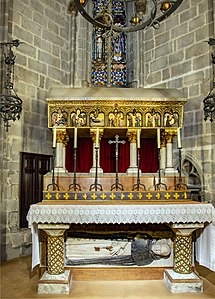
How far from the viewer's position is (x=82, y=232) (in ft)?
14.6

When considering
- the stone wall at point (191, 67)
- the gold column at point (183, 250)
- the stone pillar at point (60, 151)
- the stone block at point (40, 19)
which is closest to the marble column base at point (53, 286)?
the gold column at point (183, 250)

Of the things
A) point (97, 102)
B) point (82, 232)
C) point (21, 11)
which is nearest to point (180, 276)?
point (82, 232)

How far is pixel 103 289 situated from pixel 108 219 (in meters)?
0.93

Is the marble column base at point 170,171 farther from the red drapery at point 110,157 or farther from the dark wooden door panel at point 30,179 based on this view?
the dark wooden door panel at point 30,179

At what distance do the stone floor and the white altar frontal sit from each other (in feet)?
0.35

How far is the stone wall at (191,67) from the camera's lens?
6223 mm

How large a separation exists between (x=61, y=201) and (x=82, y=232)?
1.69 ft

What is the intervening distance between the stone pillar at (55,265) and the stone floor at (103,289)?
0.10 meters

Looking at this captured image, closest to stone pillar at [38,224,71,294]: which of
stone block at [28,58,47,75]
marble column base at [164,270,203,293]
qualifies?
marble column base at [164,270,203,293]

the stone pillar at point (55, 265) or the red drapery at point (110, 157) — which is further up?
the red drapery at point (110, 157)

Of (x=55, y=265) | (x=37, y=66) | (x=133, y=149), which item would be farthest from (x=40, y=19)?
(x=55, y=265)

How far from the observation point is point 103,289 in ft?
13.6

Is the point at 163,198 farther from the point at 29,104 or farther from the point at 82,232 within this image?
the point at 29,104

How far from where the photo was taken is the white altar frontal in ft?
13.2
